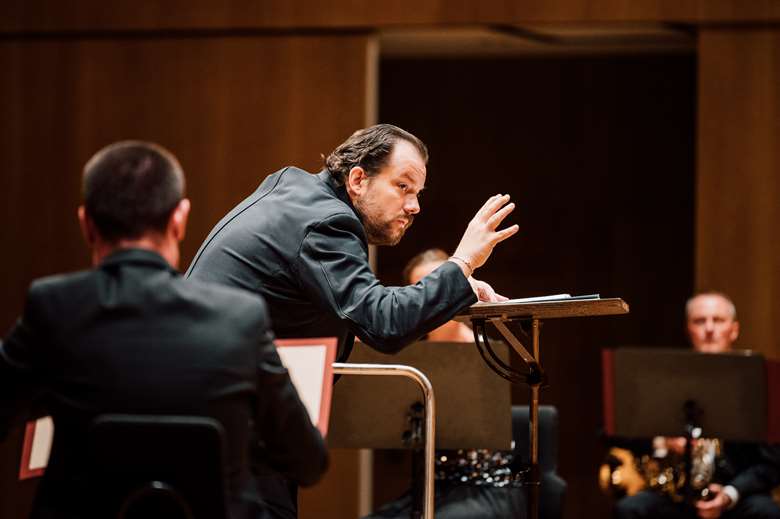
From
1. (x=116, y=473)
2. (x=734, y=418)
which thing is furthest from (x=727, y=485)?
(x=116, y=473)

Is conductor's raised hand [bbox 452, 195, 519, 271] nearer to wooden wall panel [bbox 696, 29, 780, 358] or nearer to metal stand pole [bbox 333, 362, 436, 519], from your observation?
metal stand pole [bbox 333, 362, 436, 519]

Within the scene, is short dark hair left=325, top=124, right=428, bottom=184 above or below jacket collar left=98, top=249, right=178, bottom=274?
above

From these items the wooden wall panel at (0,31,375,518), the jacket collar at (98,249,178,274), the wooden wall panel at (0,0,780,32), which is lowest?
the jacket collar at (98,249,178,274)

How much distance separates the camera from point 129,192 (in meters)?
1.76

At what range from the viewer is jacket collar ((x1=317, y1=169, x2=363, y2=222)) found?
281 centimetres

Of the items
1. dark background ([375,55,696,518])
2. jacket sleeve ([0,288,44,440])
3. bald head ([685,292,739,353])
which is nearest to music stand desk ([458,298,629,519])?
jacket sleeve ([0,288,44,440])

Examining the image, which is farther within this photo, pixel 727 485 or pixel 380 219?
pixel 727 485

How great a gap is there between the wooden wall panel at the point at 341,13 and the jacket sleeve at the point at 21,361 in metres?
4.32

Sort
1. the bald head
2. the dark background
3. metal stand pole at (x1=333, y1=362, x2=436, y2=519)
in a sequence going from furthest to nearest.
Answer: the dark background → the bald head → metal stand pole at (x1=333, y1=362, x2=436, y2=519)

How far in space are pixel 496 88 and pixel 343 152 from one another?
4101 mm

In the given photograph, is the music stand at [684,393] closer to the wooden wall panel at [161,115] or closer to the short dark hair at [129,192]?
the wooden wall panel at [161,115]

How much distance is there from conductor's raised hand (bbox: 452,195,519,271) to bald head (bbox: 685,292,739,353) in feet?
8.45

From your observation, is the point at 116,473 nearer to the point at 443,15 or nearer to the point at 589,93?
the point at 443,15

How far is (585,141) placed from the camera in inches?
262
